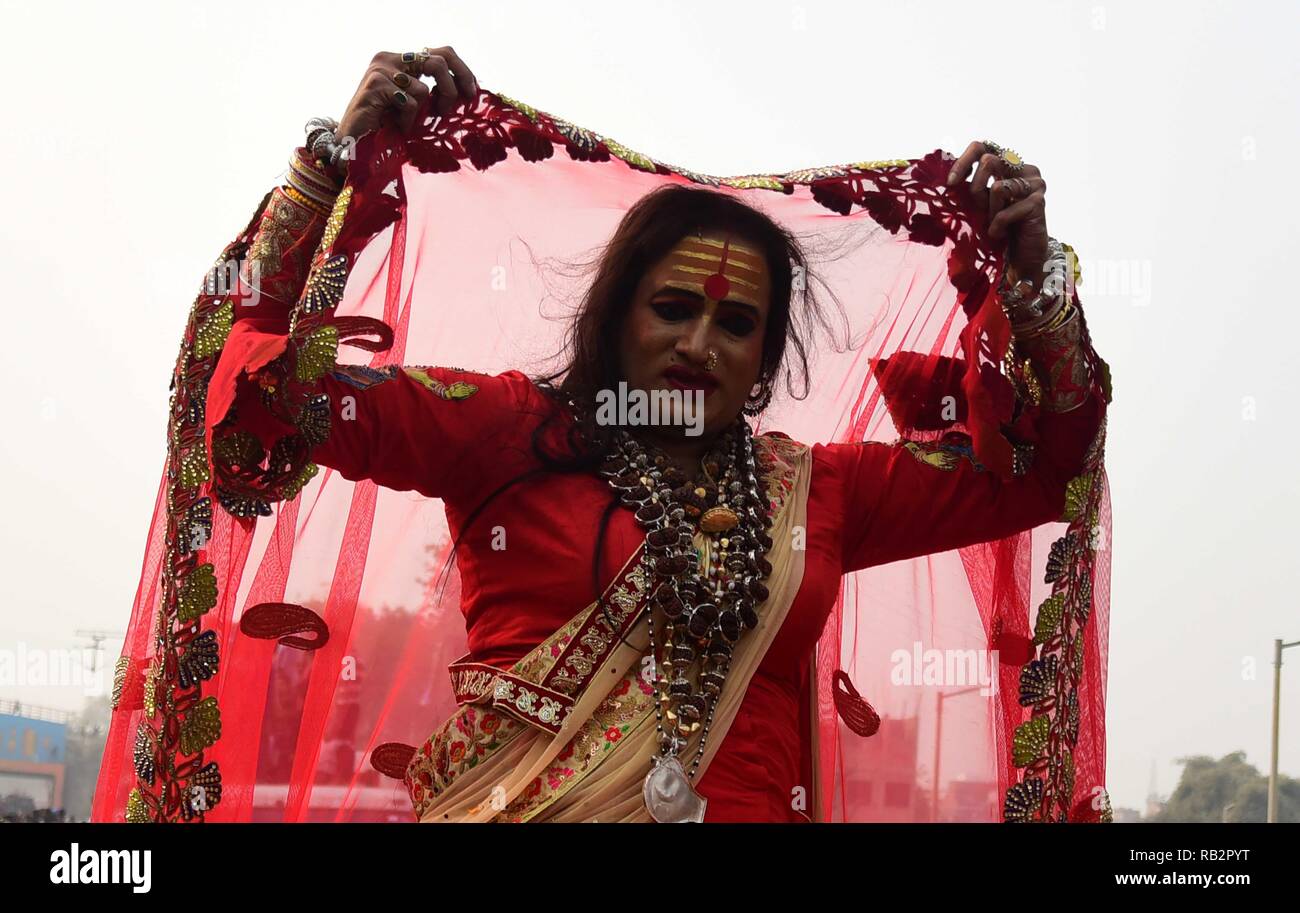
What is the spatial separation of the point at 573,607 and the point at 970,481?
104cm

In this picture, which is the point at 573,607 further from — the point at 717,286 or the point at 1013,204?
the point at 1013,204

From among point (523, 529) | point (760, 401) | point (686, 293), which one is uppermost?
point (686, 293)

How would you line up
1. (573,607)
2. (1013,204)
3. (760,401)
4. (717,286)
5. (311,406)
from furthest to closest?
(760,401) → (1013,204) → (717,286) → (573,607) → (311,406)

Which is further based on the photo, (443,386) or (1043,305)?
(1043,305)

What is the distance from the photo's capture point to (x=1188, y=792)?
10.2 metres

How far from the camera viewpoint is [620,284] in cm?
301

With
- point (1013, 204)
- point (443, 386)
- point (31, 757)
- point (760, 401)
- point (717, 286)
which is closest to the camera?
point (443, 386)

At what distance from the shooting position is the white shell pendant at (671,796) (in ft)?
8.23

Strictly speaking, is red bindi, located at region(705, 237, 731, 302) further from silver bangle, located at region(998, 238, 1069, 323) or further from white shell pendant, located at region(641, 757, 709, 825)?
white shell pendant, located at region(641, 757, 709, 825)

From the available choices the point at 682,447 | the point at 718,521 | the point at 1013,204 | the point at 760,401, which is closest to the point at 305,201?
the point at 682,447

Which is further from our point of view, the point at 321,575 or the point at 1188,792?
the point at 1188,792
